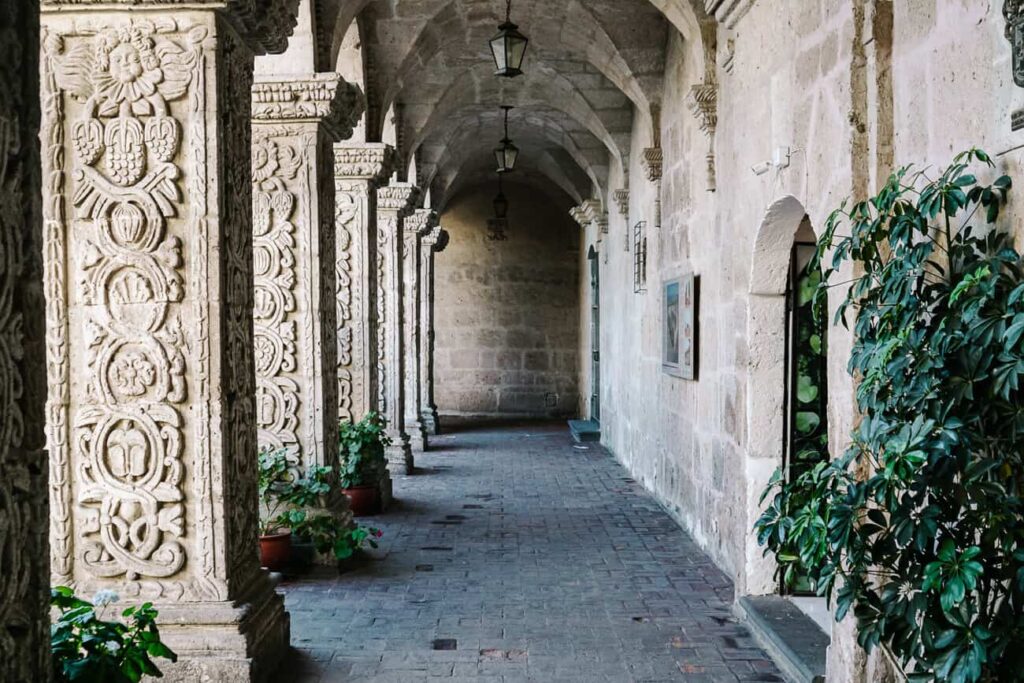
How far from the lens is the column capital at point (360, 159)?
7.57 metres

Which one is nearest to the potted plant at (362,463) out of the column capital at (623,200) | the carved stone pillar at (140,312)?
the carved stone pillar at (140,312)

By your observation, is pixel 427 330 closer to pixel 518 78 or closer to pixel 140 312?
pixel 518 78

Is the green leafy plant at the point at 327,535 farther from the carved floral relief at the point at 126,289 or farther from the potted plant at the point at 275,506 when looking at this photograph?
the carved floral relief at the point at 126,289

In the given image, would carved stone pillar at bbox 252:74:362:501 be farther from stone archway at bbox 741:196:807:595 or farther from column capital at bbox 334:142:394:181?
stone archway at bbox 741:196:807:595

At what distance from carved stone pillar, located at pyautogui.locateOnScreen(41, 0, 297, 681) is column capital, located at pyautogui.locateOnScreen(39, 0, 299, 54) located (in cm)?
2

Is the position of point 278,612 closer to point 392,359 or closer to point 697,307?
point 697,307

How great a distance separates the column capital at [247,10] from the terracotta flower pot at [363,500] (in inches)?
167

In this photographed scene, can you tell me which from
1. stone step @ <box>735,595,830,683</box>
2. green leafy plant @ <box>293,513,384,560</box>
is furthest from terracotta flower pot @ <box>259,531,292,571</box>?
stone step @ <box>735,595,830,683</box>

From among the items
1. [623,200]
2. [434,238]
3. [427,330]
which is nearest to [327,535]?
[623,200]

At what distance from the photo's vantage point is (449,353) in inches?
701

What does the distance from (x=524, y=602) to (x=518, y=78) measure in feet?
23.3

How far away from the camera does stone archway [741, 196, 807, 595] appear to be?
4645mm

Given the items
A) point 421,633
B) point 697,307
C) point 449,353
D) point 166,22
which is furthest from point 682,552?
point 449,353

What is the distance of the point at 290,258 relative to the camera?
5.45 metres
